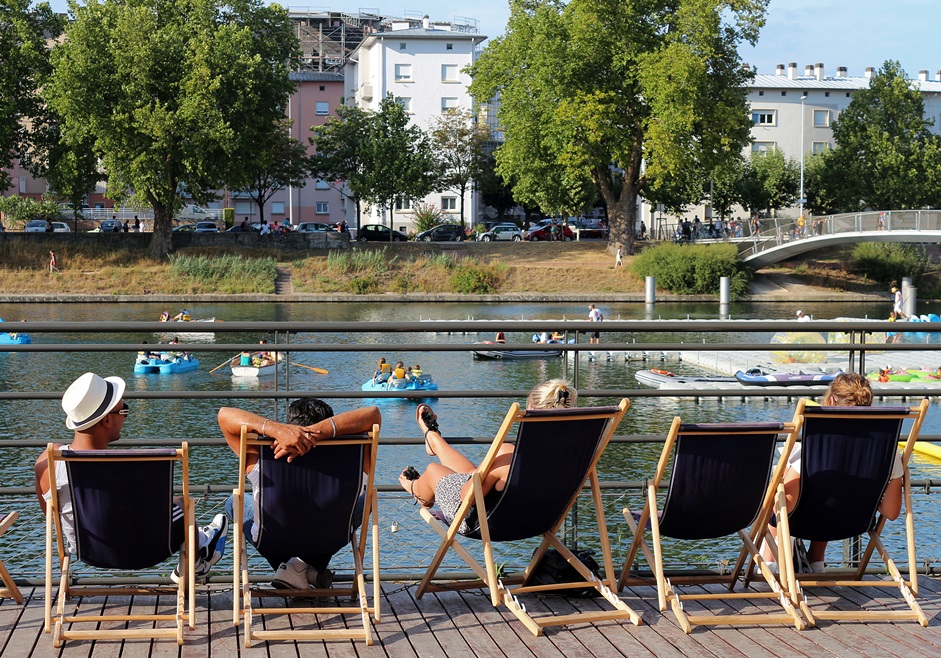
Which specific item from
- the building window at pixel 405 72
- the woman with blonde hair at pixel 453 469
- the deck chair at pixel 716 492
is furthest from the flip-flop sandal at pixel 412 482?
the building window at pixel 405 72

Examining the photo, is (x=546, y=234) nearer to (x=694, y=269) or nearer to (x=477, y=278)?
(x=477, y=278)

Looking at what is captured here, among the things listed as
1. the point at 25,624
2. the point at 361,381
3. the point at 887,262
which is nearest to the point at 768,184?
the point at 887,262

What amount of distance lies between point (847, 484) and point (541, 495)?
1334mm

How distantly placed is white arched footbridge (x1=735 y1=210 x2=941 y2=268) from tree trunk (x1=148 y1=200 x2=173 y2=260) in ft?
90.7

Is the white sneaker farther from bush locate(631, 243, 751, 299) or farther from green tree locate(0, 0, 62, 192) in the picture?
green tree locate(0, 0, 62, 192)

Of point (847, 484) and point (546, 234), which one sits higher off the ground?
point (546, 234)

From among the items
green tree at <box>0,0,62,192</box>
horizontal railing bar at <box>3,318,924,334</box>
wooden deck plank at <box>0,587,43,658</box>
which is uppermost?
green tree at <box>0,0,62,192</box>

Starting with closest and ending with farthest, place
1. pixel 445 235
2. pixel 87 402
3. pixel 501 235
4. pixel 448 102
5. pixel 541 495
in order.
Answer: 1. pixel 87 402
2. pixel 541 495
3. pixel 445 235
4. pixel 501 235
5. pixel 448 102

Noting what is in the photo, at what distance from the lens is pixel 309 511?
182 inches

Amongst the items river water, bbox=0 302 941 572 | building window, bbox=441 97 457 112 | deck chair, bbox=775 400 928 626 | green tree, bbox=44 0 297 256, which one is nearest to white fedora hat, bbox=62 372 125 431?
deck chair, bbox=775 400 928 626

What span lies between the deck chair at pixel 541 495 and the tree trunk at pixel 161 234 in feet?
170

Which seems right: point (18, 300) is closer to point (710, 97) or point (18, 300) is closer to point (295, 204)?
point (710, 97)

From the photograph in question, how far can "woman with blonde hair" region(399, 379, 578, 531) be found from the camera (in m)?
4.79

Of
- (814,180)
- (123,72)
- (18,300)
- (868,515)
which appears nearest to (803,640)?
(868,515)
